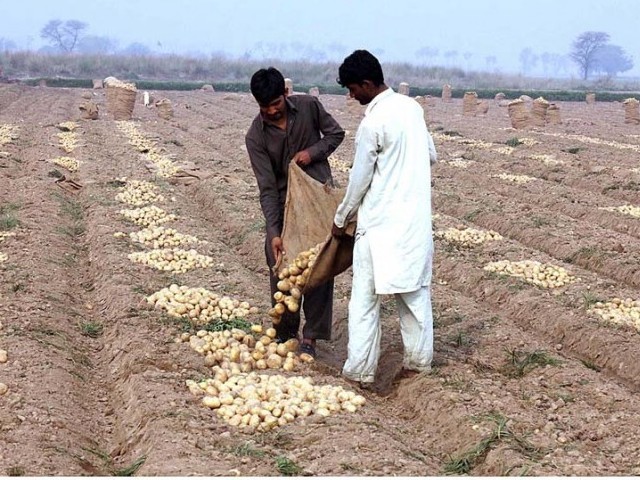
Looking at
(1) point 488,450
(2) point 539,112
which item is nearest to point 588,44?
(2) point 539,112

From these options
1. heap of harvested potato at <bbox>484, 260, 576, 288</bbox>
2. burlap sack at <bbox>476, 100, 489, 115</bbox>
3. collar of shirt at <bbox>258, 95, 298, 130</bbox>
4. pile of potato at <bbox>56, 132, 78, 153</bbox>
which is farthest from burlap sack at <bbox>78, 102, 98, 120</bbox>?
collar of shirt at <bbox>258, 95, 298, 130</bbox>

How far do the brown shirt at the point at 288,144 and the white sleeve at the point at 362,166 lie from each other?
52 cm

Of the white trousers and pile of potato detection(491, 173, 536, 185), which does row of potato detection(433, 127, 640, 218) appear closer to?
pile of potato detection(491, 173, 536, 185)

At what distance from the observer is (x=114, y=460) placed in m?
4.38

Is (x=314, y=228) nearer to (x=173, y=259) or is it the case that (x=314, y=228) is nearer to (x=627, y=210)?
(x=173, y=259)

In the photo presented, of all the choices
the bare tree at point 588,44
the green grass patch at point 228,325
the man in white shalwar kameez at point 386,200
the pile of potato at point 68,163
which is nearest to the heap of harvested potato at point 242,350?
the green grass patch at point 228,325

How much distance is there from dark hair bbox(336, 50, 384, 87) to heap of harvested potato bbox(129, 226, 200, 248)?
427 cm

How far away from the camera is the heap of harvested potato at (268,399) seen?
4504mm

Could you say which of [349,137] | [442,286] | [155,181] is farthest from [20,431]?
[349,137]

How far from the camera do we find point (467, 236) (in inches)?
360

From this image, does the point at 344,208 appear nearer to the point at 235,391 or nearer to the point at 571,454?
the point at 235,391

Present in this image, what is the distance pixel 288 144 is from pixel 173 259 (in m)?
2.97

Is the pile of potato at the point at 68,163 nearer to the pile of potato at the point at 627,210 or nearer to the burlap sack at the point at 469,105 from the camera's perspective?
the pile of potato at the point at 627,210

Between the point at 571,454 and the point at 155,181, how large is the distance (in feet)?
29.3
